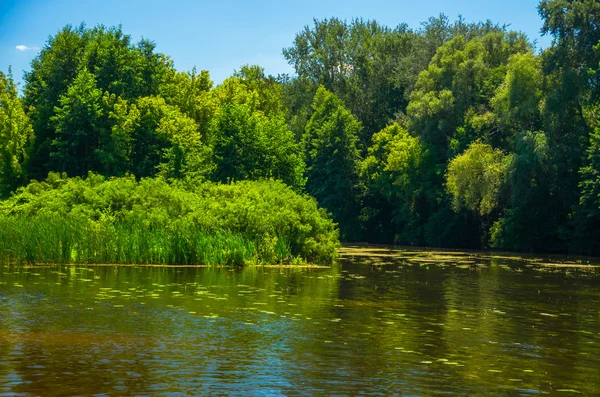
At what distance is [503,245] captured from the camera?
7600 centimetres

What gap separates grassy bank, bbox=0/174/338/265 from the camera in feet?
132

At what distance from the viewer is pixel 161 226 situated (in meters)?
43.4

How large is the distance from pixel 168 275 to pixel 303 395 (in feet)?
77.1

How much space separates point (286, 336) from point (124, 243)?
22248 mm

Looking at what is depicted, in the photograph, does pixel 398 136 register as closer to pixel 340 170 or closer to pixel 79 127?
pixel 340 170

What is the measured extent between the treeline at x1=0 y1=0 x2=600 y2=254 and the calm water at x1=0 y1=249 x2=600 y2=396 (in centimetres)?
2608

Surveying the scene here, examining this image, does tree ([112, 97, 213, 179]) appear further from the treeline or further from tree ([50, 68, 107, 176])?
tree ([50, 68, 107, 176])

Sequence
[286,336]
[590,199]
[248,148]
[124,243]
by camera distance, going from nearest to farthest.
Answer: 1. [286,336]
2. [124,243]
3. [590,199]
4. [248,148]

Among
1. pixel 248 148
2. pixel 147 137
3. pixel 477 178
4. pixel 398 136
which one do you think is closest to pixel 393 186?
pixel 398 136

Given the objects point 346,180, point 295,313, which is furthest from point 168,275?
point 346,180

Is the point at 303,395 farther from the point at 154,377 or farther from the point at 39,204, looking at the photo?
the point at 39,204

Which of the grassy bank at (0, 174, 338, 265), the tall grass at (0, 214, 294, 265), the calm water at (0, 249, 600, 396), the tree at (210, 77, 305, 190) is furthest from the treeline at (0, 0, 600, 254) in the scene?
the calm water at (0, 249, 600, 396)

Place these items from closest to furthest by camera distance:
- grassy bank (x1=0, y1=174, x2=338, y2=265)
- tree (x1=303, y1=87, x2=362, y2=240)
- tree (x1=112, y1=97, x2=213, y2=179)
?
1. grassy bank (x1=0, y1=174, x2=338, y2=265)
2. tree (x1=112, y1=97, x2=213, y2=179)
3. tree (x1=303, y1=87, x2=362, y2=240)

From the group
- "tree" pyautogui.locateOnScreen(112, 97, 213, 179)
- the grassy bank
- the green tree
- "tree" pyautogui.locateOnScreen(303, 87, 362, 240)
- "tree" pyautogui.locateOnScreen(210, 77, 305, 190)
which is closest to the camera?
the grassy bank
